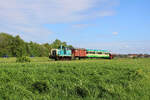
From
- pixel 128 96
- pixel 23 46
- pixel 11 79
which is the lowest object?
pixel 128 96

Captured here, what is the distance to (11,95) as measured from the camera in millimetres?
6246

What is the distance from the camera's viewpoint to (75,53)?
121 ft

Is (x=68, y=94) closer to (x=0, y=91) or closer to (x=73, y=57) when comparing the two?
(x=0, y=91)

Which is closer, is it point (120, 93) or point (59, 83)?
point (120, 93)

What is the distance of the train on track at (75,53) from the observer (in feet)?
104

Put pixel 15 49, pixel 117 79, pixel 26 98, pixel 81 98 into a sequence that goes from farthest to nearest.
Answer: pixel 15 49
pixel 117 79
pixel 81 98
pixel 26 98

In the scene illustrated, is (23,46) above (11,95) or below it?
above

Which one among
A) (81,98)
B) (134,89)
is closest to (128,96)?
(134,89)

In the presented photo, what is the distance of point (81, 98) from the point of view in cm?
665

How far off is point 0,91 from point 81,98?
3206mm

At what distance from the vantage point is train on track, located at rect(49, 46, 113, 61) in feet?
104

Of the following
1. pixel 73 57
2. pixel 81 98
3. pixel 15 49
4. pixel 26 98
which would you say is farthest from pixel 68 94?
pixel 15 49

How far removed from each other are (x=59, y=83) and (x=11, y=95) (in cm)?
244

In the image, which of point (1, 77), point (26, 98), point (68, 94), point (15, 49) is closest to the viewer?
point (26, 98)
